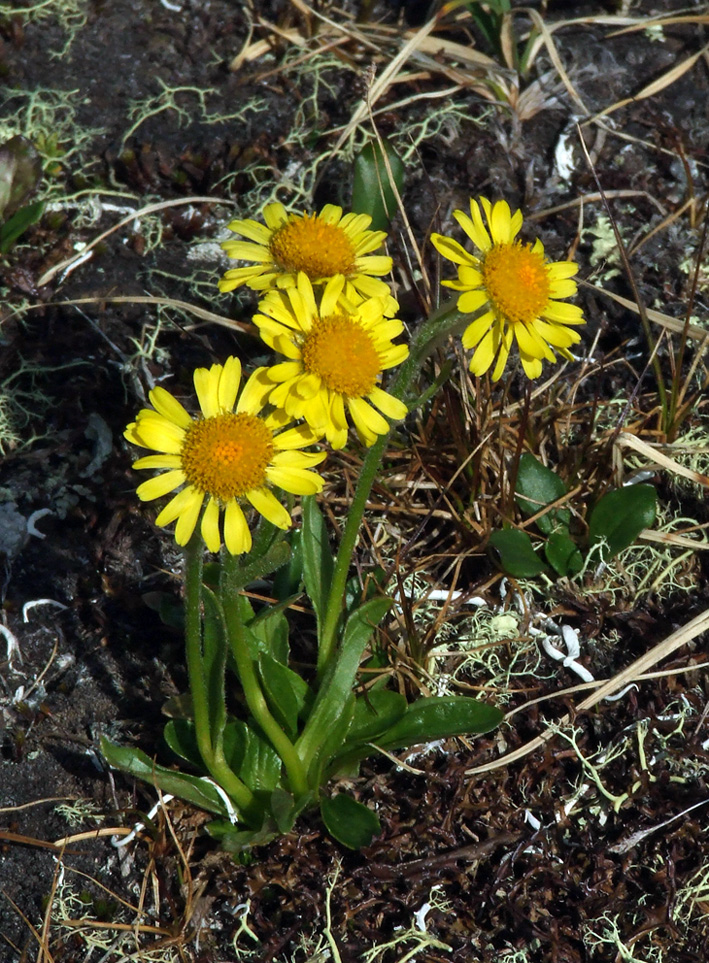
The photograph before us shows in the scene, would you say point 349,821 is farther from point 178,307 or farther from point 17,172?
point 17,172

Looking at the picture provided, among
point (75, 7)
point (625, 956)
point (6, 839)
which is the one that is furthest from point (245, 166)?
point (625, 956)

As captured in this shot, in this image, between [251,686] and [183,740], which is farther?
[183,740]

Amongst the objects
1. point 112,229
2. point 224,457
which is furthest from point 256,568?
point 112,229

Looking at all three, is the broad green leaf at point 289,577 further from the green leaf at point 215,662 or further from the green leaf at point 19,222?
the green leaf at point 19,222

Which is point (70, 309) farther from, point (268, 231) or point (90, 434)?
point (268, 231)

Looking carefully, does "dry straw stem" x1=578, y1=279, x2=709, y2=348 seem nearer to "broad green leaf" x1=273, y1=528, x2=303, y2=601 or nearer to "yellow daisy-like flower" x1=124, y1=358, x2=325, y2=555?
"broad green leaf" x1=273, y1=528, x2=303, y2=601

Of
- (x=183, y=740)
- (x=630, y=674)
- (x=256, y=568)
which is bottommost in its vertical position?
(x=630, y=674)
